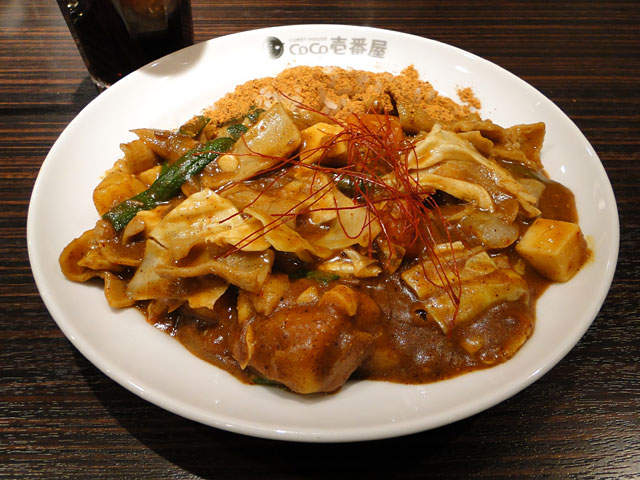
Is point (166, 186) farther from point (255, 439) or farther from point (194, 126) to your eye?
point (255, 439)

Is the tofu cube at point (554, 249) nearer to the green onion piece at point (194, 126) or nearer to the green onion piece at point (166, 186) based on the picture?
the green onion piece at point (166, 186)

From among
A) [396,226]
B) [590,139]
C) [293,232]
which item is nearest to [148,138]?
[293,232]

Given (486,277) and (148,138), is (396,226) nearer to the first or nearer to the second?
(486,277)

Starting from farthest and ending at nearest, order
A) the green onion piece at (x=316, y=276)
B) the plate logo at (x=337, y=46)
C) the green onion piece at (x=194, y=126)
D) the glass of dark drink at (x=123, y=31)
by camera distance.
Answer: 1. the plate logo at (x=337, y=46)
2. the glass of dark drink at (x=123, y=31)
3. the green onion piece at (x=194, y=126)
4. the green onion piece at (x=316, y=276)

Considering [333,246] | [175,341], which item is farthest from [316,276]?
[175,341]

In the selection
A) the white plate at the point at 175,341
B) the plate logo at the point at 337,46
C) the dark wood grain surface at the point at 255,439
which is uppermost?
the plate logo at the point at 337,46

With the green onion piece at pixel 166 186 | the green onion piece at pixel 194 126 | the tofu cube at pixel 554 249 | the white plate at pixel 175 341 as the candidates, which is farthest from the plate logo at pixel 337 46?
the tofu cube at pixel 554 249
